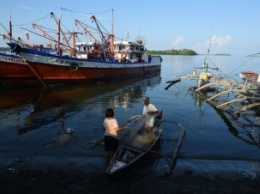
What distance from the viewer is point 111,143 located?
9242 mm

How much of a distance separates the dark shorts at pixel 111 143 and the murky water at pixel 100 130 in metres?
1.83

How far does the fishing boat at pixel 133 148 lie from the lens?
8659mm

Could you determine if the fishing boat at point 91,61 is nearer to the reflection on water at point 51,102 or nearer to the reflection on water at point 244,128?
the reflection on water at point 51,102

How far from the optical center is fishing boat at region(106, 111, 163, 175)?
866cm

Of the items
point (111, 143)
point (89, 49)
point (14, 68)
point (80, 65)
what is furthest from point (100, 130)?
point (89, 49)

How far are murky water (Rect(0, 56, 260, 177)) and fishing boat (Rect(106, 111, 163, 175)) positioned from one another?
83cm

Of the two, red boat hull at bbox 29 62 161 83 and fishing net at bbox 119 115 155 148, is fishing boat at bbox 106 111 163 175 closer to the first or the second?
fishing net at bbox 119 115 155 148

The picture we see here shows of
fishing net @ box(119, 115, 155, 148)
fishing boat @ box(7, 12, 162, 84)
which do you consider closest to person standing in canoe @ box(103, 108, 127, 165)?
fishing net @ box(119, 115, 155, 148)

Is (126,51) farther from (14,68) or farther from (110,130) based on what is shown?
(110,130)

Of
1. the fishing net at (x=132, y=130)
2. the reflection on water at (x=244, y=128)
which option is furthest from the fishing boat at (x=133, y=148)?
the reflection on water at (x=244, y=128)

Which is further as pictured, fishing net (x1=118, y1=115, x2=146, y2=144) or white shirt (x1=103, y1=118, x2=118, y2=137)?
fishing net (x1=118, y1=115, x2=146, y2=144)

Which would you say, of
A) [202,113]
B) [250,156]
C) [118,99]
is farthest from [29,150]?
[118,99]

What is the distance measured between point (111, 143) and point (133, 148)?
911 millimetres

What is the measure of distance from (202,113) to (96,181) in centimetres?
1335
